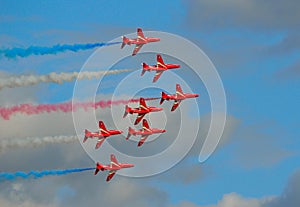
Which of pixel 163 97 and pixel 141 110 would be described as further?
pixel 141 110

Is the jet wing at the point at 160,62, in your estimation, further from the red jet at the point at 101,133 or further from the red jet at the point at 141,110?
the red jet at the point at 101,133

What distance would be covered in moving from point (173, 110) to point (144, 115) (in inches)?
183

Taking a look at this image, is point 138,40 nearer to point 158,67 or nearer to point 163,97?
point 158,67

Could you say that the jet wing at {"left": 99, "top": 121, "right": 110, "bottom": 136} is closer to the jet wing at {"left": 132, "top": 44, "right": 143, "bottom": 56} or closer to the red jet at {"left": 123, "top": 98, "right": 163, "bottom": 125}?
the red jet at {"left": 123, "top": 98, "right": 163, "bottom": 125}

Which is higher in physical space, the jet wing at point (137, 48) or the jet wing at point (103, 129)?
the jet wing at point (137, 48)

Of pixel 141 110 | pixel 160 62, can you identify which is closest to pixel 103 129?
pixel 141 110

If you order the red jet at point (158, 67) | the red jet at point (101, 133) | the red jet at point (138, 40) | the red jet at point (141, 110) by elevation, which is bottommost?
the red jet at point (101, 133)

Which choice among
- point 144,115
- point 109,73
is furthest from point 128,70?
point 144,115

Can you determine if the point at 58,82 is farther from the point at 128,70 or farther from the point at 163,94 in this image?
the point at 163,94

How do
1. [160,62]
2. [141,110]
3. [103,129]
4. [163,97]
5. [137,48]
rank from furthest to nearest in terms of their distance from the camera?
[160,62]
[103,129]
[141,110]
[163,97]
[137,48]

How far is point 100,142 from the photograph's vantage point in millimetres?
194875

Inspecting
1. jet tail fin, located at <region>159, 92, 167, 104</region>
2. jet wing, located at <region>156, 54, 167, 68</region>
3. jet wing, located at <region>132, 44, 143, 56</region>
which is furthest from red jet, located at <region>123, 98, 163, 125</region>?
jet wing, located at <region>132, 44, 143, 56</region>

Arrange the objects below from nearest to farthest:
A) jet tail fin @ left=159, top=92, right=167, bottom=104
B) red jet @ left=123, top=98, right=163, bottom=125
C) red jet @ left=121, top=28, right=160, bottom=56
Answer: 1. red jet @ left=121, top=28, right=160, bottom=56
2. red jet @ left=123, top=98, right=163, bottom=125
3. jet tail fin @ left=159, top=92, right=167, bottom=104

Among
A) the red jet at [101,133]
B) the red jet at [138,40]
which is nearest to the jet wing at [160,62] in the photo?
the red jet at [138,40]
